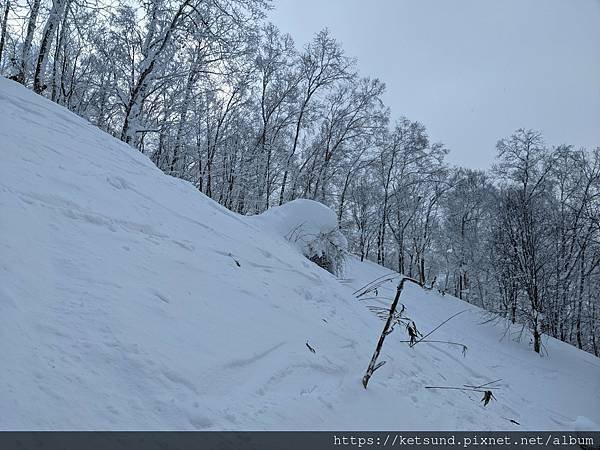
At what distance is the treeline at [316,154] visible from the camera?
11.1 meters

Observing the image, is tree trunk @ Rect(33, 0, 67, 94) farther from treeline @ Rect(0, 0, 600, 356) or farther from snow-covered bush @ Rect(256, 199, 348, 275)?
snow-covered bush @ Rect(256, 199, 348, 275)

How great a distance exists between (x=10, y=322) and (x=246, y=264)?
2573 mm

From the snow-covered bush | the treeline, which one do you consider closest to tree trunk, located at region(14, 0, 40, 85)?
the treeline

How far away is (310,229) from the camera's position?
7.88 meters

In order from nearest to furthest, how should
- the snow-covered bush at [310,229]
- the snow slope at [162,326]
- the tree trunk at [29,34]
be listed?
1. the snow slope at [162,326]
2. the snow-covered bush at [310,229]
3. the tree trunk at [29,34]

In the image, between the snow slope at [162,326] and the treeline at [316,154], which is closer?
the snow slope at [162,326]

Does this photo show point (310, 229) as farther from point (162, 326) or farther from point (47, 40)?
point (47, 40)

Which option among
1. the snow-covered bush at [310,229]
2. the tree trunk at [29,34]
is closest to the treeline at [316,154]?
the tree trunk at [29,34]

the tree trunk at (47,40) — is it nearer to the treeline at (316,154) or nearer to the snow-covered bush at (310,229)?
the treeline at (316,154)

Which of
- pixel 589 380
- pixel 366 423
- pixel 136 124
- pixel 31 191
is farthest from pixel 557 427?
pixel 136 124

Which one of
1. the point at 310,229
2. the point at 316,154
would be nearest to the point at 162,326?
the point at 310,229

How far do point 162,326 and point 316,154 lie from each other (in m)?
18.4

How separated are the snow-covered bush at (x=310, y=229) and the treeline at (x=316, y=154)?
6277mm

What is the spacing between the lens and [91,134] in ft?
18.8
